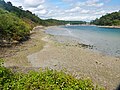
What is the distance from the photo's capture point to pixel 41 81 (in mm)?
12836

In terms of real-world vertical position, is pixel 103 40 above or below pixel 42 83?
below

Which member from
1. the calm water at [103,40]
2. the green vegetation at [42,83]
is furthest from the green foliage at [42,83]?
the calm water at [103,40]

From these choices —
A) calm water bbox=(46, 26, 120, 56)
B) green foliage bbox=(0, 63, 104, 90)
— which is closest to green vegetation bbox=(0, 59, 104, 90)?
green foliage bbox=(0, 63, 104, 90)

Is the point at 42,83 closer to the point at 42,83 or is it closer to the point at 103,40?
the point at 42,83

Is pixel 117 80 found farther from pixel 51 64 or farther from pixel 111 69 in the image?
pixel 51 64

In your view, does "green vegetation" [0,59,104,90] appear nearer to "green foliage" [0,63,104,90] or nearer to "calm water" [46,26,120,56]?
"green foliage" [0,63,104,90]

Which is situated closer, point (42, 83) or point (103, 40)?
point (42, 83)

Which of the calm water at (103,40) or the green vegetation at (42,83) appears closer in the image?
the green vegetation at (42,83)

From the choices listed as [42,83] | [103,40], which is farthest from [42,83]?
[103,40]

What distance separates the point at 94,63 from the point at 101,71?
515 cm

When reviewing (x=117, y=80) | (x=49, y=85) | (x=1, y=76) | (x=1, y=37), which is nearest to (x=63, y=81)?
(x=49, y=85)

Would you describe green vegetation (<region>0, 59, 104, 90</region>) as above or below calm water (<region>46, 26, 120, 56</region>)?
above

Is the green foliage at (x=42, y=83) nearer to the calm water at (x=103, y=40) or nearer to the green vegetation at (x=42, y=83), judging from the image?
the green vegetation at (x=42, y=83)

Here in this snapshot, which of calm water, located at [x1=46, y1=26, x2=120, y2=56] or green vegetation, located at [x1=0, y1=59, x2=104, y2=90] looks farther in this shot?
calm water, located at [x1=46, y1=26, x2=120, y2=56]
